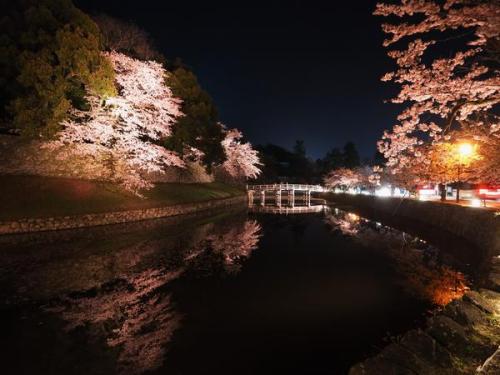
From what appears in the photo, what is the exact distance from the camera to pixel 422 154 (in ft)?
30.3

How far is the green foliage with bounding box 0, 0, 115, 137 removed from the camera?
61.4 ft

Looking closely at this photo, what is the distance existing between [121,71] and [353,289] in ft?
70.5

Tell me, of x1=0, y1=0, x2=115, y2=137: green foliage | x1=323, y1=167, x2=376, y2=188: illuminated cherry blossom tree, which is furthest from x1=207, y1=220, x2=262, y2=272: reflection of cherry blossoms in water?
x1=323, y1=167, x2=376, y2=188: illuminated cherry blossom tree

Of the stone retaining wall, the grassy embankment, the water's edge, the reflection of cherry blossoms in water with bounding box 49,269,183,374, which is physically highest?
the grassy embankment

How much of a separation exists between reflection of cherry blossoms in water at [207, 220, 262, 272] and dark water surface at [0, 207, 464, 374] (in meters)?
0.12

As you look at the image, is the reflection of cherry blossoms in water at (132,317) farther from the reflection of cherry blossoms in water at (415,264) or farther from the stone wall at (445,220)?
the stone wall at (445,220)

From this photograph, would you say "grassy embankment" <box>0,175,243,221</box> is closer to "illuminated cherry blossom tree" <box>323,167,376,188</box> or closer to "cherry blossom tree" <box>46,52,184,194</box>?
"cherry blossom tree" <box>46,52,184,194</box>

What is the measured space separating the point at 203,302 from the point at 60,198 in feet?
46.5

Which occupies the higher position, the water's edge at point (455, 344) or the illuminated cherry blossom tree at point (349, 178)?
the illuminated cherry blossom tree at point (349, 178)

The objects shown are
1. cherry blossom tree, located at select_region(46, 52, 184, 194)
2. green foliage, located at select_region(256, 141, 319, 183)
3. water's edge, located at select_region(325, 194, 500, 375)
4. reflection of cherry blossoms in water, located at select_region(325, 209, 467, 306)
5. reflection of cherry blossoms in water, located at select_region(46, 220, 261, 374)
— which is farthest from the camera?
green foliage, located at select_region(256, 141, 319, 183)

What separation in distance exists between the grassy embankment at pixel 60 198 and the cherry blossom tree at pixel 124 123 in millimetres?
1293

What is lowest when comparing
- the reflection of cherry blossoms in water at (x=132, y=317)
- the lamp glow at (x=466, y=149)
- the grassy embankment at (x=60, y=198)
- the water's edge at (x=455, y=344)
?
the reflection of cherry blossoms in water at (x=132, y=317)

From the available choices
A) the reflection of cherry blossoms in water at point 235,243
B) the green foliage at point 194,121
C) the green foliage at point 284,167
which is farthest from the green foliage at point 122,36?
the green foliage at point 284,167

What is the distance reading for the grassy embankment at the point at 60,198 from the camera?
53.4 ft
